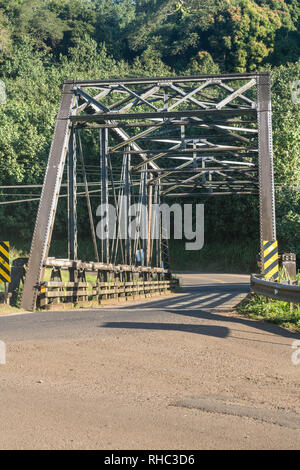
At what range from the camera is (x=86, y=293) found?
15.4 meters

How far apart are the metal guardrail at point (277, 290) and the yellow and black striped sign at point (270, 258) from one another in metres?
0.69

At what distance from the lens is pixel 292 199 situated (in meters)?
35.6

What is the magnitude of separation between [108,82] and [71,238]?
428 cm

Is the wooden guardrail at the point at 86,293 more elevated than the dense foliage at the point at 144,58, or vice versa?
the dense foliage at the point at 144,58

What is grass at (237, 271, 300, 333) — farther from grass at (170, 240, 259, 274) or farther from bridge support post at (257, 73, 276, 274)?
grass at (170, 240, 259, 274)

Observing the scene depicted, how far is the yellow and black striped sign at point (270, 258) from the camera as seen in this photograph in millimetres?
13961

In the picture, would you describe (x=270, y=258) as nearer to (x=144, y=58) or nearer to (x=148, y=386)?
(x=148, y=386)

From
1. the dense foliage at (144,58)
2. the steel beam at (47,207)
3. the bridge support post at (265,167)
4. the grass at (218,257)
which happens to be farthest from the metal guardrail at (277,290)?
the grass at (218,257)

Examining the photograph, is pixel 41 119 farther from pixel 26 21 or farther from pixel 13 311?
pixel 13 311

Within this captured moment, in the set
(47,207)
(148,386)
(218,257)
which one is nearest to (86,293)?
(47,207)

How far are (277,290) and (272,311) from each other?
103 cm

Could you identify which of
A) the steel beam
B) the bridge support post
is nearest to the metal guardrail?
the bridge support post

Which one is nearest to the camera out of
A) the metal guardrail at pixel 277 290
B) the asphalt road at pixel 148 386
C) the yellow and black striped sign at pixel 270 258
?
the asphalt road at pixel 148 386

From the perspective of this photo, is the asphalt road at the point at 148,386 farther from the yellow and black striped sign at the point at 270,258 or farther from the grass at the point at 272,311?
the yellow and black striped sign at the point at 270,258
